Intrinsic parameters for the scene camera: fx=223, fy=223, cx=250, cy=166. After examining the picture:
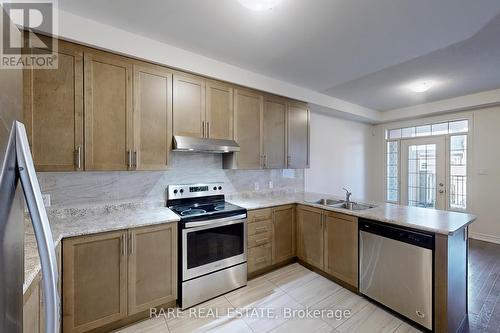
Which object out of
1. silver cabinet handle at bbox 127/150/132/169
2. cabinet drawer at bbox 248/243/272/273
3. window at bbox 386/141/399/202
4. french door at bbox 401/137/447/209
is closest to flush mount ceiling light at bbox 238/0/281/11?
silver cabinet handle at bbox 127/150/132/169

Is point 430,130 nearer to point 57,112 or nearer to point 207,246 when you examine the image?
point 207,246

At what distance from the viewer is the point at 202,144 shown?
8.24 feet

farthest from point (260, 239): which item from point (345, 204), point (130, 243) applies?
point (130, 243)

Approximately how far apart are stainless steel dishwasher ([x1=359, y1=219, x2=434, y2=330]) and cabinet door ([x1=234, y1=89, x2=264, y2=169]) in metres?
1.52

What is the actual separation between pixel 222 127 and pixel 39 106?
169cm

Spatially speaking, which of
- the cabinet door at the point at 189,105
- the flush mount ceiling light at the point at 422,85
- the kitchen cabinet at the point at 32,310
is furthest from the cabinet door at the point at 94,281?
the flush mount ceiling light at the point at 422,85

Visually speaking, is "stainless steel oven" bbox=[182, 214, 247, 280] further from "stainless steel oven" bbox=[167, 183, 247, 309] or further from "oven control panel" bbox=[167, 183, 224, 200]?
"oven control panel" bbox=[167, 183, 224, 200]

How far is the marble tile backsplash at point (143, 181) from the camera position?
7.05ft

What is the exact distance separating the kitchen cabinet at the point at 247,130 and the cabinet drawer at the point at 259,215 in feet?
2.02

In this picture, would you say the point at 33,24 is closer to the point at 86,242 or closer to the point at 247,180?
the point at 86,242

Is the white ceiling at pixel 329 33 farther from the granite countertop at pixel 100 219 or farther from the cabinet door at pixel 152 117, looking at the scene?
the granite countertop at pixel 100 219

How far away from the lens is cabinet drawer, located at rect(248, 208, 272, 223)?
8.90 feet

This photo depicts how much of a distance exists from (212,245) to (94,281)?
1.03 metres

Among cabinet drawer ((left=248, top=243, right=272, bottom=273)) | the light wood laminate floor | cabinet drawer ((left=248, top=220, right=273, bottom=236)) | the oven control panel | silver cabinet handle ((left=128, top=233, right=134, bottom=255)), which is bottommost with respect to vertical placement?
the light wood laminate floor
